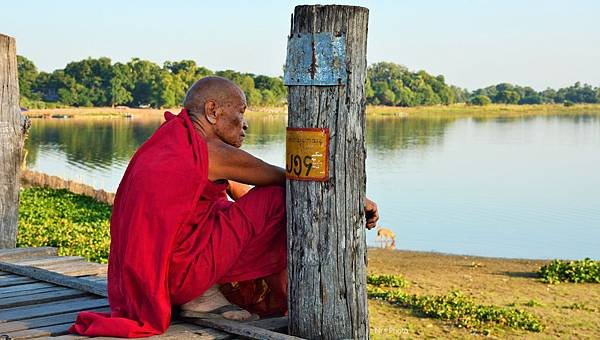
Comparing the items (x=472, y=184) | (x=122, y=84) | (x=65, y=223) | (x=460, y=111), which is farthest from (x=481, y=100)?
(x=65, y=223)

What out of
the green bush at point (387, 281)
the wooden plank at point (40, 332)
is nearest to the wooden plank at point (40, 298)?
the wooden plank at point (40, 332)

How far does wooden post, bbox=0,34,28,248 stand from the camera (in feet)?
25.1

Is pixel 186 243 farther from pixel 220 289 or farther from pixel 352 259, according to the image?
pixel 352 259

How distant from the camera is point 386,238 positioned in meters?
19.9

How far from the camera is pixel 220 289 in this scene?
178 inches

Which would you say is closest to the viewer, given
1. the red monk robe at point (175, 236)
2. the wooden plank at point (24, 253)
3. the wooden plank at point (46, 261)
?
the red monk robe at point (175, 236)

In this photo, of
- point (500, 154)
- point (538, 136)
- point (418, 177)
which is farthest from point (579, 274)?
point (538, 136)

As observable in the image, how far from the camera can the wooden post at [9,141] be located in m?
7.64

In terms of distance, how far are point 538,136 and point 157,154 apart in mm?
63267

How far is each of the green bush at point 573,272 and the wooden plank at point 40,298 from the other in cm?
827

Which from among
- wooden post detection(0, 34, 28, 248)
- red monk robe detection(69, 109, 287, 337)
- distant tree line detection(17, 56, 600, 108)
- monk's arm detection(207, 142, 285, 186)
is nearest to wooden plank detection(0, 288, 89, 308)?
red monk robe detection(69, 109, 287, 337)

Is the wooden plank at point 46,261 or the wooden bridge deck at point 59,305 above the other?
the wooden bridge deck at point 59,305

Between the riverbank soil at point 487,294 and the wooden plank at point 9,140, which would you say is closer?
the wooden plank at point 9,140

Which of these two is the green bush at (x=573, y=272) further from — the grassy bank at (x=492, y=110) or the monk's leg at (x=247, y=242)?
the grassy bank at (x=492, y=110)
